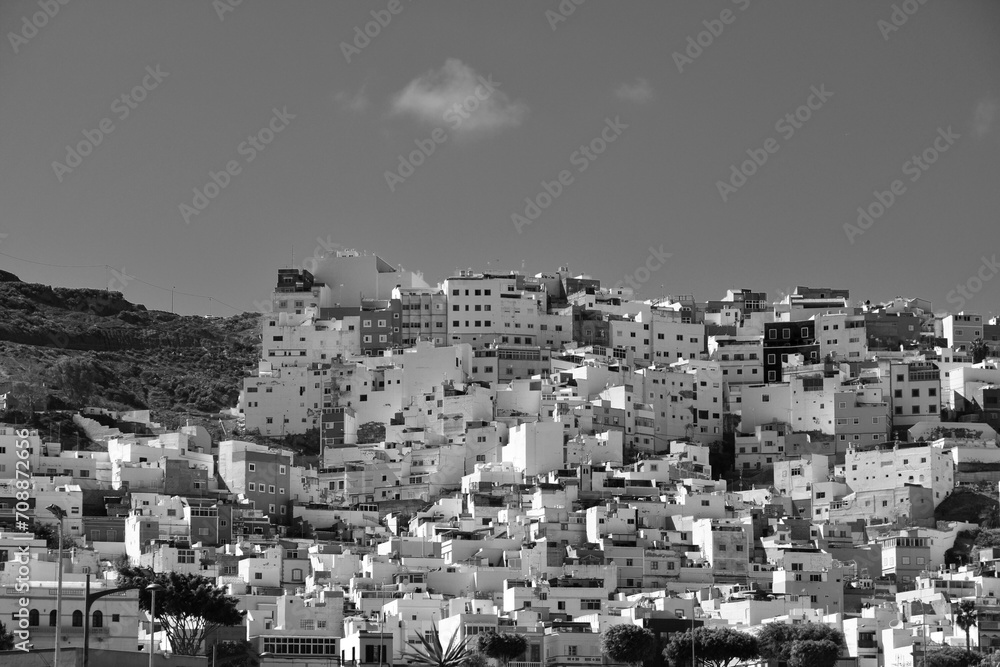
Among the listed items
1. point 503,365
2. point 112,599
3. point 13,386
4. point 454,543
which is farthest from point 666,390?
point 112,599

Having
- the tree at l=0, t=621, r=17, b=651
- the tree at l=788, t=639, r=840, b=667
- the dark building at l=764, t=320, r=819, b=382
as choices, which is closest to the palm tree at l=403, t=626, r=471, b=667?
the tree at l=788, t=639, r=840, b=667

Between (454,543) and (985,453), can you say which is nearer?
(454,543)

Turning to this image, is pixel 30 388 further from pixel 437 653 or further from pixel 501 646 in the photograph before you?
pixel 437 653

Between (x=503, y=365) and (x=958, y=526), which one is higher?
(x=503, y=365)

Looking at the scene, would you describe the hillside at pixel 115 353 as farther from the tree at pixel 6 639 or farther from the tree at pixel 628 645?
the tree at pixel 6 639

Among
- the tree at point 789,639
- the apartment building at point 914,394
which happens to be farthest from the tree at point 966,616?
the apartment building at point 914,394

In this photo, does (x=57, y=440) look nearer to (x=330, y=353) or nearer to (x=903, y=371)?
(x=330, y=353)

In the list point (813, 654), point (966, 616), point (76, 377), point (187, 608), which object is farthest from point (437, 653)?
point (76, 377)
